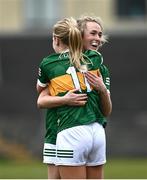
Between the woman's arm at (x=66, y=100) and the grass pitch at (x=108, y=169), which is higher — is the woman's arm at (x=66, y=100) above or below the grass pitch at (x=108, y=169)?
above

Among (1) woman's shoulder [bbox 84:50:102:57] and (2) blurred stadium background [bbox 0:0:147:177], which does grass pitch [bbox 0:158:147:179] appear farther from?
(1) woman's shoulder [bbox 84:50:102:57]

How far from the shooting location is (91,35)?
7.97 m

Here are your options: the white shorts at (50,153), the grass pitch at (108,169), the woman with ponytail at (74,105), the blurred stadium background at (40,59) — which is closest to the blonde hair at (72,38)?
the woman with ponytail at (74,105)

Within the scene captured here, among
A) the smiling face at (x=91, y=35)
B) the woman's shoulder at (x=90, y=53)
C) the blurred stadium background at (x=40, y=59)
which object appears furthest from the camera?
the blurred stadium background at (x=40, y=59)

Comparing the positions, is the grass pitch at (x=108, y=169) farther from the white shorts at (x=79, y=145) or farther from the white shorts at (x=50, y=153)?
the white shorts at (x=79, y=145)

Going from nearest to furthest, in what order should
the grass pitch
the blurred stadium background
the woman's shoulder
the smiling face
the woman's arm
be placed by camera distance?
1. the woman's arm
2. the woman's shoulder
3. the smiling face
4. the grass pitch
5. the blurred stadium background

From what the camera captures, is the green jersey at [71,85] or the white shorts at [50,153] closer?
the green jersey at [71,85]

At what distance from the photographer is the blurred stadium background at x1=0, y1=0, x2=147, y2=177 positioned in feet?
68.0

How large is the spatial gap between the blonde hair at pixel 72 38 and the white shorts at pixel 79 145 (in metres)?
0.49

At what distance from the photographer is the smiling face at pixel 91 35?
7961 millimetres

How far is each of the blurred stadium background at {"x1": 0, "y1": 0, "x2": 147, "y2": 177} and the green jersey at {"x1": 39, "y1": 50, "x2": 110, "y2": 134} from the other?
488 inches

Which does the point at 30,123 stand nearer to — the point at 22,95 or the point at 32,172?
the point at 22,95

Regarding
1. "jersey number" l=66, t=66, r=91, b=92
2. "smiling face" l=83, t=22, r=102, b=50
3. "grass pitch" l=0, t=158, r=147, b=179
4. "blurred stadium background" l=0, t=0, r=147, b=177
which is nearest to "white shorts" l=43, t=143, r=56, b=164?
"jersey number" l=66, t=66, r=91, b=92

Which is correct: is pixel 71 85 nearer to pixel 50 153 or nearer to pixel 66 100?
pixel 66 100
